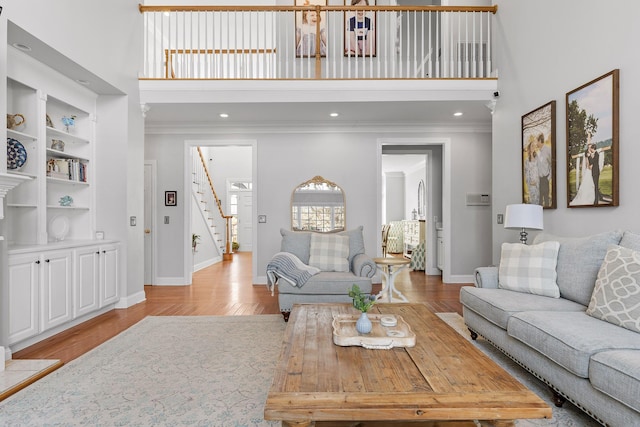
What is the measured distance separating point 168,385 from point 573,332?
243cm

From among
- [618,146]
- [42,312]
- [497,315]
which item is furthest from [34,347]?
[618,146]

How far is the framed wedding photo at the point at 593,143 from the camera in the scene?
264 centimetres

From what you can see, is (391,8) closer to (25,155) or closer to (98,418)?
(25,155)

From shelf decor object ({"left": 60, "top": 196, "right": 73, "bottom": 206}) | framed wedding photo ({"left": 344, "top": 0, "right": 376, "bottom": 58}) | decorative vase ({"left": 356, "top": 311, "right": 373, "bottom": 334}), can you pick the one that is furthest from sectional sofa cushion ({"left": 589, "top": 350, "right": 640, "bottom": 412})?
framed wedding photo ({"left": 344, "top": 0, "right": 376, "bottom": 58})

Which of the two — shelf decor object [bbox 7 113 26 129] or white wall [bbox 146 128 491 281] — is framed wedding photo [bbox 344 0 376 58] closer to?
white wall [bbox 146 128 491 281]

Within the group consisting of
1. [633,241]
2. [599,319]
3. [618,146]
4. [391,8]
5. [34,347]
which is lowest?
[34,347]

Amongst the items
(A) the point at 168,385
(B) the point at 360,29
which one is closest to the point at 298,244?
(A) the point at 168,385

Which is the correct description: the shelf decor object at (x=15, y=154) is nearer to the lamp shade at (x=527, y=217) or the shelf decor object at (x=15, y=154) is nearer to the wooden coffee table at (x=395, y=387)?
the wooden coffee table at (x=395, y=387)

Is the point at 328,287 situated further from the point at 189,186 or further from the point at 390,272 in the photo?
the point at 189,186

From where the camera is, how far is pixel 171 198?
5.80 metres

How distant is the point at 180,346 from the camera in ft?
9.81

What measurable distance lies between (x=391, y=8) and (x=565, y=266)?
12.8 ft

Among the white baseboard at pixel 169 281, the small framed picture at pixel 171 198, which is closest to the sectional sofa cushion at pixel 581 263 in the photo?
the white baseboard at pixel 169 281

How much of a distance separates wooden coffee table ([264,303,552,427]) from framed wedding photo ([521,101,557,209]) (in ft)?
7.38
